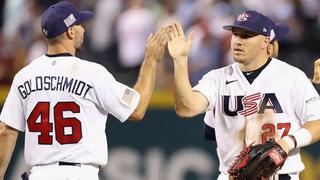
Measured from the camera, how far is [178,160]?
37.7 ft

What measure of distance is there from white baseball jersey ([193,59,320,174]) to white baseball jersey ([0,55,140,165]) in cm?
80

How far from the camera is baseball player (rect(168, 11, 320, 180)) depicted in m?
7.58

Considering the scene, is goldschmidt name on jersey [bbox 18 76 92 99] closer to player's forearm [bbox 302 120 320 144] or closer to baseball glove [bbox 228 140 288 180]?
baseball glove [bbox 228 140 288 180]

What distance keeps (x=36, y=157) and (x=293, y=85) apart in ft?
6.65

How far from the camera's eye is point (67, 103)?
Result: 716 cm

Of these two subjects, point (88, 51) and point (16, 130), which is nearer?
point (16, 130)

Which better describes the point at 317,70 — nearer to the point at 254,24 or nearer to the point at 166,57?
the point at 254,24

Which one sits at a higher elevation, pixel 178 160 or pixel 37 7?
pixel 37 7

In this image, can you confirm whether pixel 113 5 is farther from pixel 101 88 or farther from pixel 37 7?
pixel 101 88

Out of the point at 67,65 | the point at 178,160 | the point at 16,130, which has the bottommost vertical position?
the point at 178,160

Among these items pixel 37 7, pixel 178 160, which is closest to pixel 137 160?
pixel 178 160

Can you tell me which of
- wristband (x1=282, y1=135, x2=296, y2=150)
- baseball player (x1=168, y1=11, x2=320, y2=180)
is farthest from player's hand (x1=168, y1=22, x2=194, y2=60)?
wristband (x1=282, y1=135, x2=296, y2=150)

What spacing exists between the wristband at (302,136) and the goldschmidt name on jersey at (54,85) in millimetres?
1585

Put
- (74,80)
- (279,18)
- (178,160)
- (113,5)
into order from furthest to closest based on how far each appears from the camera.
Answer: (113,5) → (279,18) → (178,160) → (74,80)
